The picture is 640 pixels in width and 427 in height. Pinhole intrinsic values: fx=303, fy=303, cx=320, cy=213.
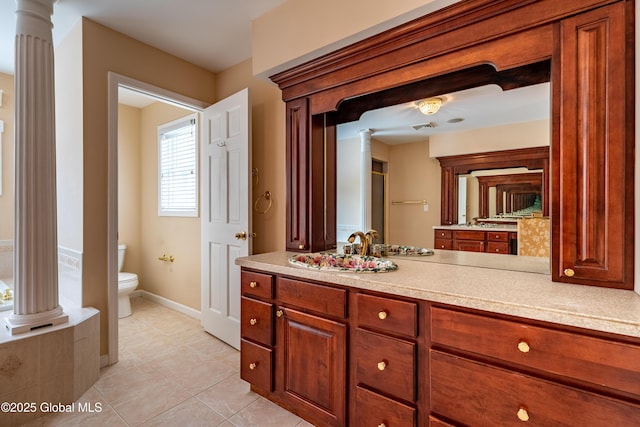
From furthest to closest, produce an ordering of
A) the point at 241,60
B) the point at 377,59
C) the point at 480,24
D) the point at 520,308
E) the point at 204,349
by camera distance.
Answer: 1. the point at 241,60
2. the point at 204,349
3. the point at 377,59
4. the point at 480,24
5. the point at 520,308

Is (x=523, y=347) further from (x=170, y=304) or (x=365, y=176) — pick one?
(x=170, y=304)

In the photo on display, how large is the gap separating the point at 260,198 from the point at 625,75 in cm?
223

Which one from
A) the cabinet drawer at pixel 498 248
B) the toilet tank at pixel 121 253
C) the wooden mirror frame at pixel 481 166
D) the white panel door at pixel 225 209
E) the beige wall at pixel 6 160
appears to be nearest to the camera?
the wooden mirror frame at pixel 481 166

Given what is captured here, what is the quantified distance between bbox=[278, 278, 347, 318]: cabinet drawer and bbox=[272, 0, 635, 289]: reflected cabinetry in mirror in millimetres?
936

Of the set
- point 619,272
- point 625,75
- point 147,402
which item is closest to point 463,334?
point 619,272

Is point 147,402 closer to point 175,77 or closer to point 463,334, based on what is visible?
point 463,334

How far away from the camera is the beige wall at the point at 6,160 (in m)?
2.90

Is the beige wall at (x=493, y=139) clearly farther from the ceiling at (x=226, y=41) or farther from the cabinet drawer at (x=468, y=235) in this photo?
the cabinet drawer at (x=468, y=235)

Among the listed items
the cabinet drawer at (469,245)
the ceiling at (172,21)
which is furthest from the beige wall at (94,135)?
the cabinet drawer at (469,245)

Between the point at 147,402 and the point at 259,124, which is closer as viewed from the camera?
the point at 147,402

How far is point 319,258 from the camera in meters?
1.75

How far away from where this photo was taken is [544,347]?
0.96 meters

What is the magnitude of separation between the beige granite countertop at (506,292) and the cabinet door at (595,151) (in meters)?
0.12

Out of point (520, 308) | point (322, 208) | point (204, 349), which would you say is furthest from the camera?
point (204, 349)
